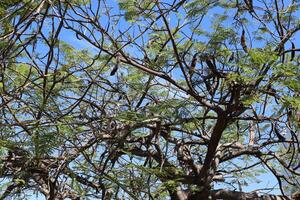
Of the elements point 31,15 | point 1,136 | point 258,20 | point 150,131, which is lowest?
point 31,15

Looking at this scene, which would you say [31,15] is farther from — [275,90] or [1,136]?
[275,90]

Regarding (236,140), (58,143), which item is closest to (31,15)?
(58,143)

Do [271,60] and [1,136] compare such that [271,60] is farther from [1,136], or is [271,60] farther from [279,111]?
[1,136]

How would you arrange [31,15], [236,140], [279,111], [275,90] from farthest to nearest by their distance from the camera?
[236,140]
[279,111]
[275,90]
[31,15]

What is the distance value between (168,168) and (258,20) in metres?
1.26

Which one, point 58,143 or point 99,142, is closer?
point 58,143

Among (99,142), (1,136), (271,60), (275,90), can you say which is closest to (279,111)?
(275,90)

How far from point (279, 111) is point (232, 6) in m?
0.82

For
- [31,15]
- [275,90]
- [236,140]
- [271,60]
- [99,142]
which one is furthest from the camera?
[236,140]

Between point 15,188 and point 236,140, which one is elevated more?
point 236,140

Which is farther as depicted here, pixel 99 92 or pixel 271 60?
pixel 99 92

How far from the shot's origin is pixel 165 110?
Result: 12.0 feet

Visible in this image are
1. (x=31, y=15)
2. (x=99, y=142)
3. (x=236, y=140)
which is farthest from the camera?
(x=236, y=140)

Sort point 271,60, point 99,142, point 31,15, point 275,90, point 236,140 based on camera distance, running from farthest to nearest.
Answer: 1. point 236,140
2. point 99,142
3. point 275,90
4. point 271,60
5. point 31,15
